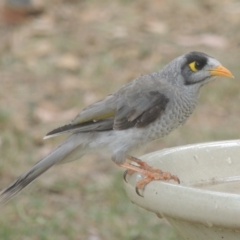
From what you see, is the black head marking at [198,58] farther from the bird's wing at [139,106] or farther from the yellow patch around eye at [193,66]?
the bird's wing at [139,106]

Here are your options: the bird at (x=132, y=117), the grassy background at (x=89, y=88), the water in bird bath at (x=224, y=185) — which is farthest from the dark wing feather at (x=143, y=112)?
the grassy background at (x=89, y=88)

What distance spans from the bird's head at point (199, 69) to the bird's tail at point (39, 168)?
29.6 inches

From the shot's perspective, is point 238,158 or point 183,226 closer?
point 183,226

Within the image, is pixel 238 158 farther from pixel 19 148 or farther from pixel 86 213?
pixel 19 148

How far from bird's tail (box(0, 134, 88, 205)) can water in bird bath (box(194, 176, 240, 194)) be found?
0.95 meters

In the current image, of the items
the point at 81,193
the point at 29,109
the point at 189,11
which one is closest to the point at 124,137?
the point at 81,193

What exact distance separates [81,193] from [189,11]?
5207 mm

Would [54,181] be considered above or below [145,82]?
below

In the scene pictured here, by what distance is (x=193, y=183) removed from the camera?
353 cm

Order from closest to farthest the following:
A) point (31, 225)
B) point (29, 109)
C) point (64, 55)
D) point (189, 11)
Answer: point (31, 225) < point (29, 109) < point (64, 55) < point (189, 11)

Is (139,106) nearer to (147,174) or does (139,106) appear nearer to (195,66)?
(195,66)

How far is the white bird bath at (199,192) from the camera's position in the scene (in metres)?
2.72

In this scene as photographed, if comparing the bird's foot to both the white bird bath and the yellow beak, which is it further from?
the yellow beak

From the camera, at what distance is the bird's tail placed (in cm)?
407
